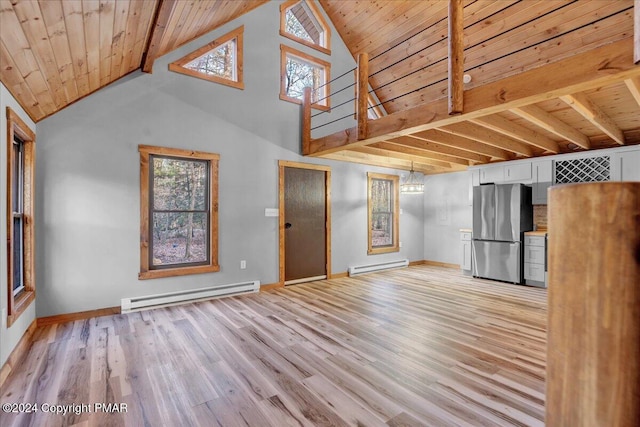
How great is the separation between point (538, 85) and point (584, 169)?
3.47m

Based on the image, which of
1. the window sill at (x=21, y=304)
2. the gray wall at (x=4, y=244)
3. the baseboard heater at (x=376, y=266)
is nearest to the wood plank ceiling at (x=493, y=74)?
the baseboard heater at (x=376, y=266)

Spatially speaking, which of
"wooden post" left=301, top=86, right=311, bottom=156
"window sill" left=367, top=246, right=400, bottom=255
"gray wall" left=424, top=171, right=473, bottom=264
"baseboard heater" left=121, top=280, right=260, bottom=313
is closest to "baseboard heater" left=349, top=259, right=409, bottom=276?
"window sill" left=367, top=246, right=400, bottom=255

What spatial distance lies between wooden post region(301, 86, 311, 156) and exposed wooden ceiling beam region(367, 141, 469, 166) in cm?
109

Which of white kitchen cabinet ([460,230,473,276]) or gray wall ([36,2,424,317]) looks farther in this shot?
white kitchen cabinet ([460,230,473,276])

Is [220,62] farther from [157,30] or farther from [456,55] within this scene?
[456,55]

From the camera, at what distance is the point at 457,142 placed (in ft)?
15.7

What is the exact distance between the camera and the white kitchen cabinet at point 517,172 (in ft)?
18.7

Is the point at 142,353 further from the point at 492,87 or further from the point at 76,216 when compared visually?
the point at 492,87

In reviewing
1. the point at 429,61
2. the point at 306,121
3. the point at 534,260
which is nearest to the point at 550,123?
the point at 534,260

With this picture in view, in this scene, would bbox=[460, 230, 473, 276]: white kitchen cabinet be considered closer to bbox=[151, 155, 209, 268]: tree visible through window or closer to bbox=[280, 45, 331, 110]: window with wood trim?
bbox=[280, 45, 331, 110]: window with wood trim

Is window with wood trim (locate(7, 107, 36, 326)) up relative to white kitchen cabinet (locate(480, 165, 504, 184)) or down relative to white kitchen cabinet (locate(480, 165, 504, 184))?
down

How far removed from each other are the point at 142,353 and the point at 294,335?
1349mm

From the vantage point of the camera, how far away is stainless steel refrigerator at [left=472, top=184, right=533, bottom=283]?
18.1ft

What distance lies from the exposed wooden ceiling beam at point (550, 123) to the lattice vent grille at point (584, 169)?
281mm
